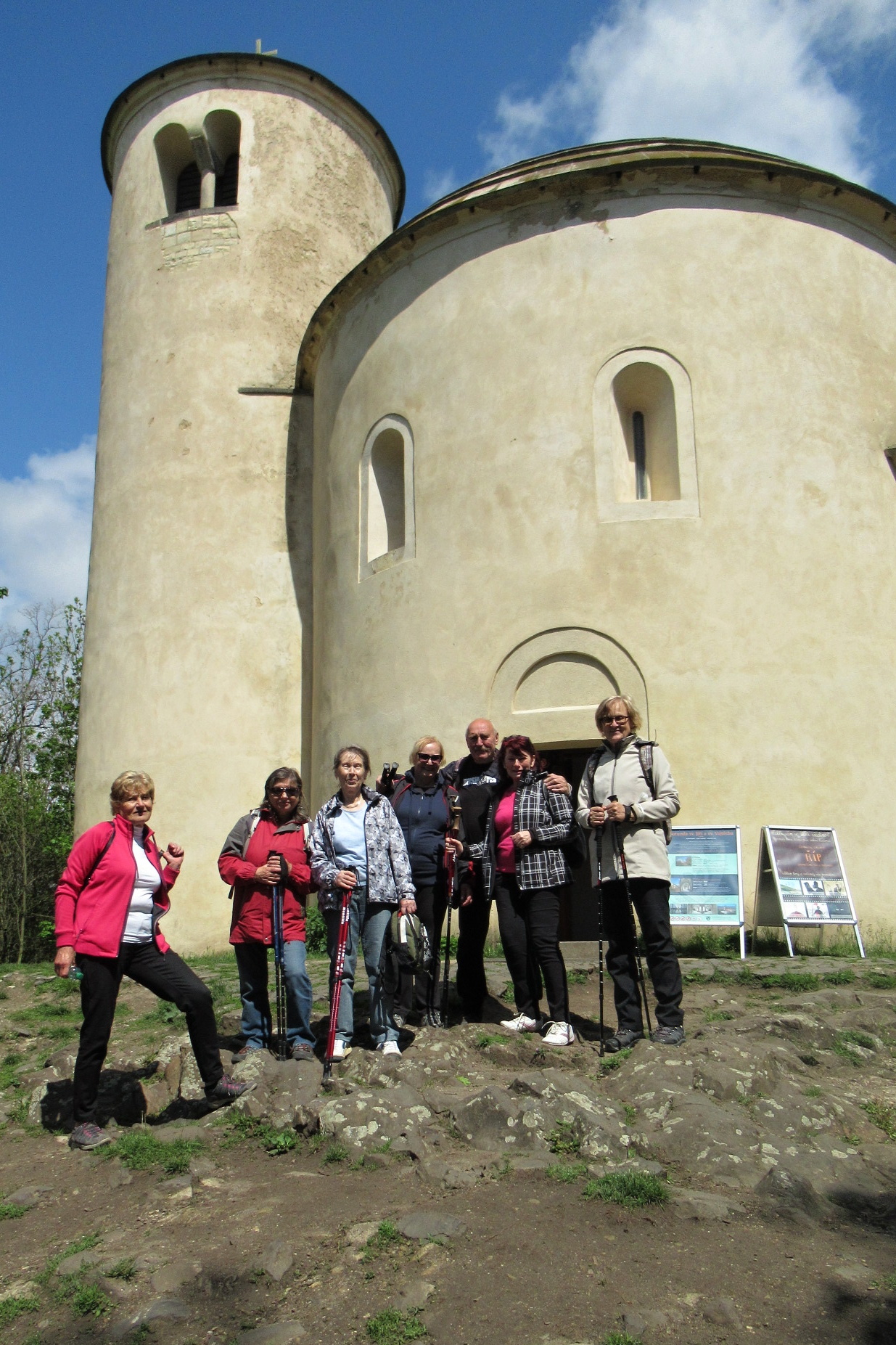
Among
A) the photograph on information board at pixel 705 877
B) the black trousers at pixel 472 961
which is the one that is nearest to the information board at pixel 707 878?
the photograph on information board at pixel 705 877

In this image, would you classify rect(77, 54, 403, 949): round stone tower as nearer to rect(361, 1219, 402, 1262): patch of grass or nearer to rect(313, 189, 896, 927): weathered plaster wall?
rect(313, 189, 896, 927): weathered plaster wall

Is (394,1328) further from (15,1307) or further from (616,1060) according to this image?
(616,1060)

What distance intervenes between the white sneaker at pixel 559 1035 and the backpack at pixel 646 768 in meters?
1.23

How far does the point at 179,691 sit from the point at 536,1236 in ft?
38.1

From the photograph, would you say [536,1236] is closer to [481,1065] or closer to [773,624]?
[481,1065]

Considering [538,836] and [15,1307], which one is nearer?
[15,1307]

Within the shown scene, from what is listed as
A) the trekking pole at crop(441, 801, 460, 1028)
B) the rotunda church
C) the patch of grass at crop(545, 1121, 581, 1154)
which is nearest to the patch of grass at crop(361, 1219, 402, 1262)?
the patch of grass at crop(545, 1121, 581, 1154)

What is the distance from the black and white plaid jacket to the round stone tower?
845 centimetres

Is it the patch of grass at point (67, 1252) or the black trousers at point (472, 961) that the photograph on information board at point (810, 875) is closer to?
the black trousers at point (472, 961)

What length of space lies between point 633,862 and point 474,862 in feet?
3.55

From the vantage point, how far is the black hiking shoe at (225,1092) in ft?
18.3

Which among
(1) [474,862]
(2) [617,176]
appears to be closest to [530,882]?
(1) [474,862]

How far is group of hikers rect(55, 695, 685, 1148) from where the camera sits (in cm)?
577

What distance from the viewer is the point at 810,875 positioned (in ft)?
31.7
